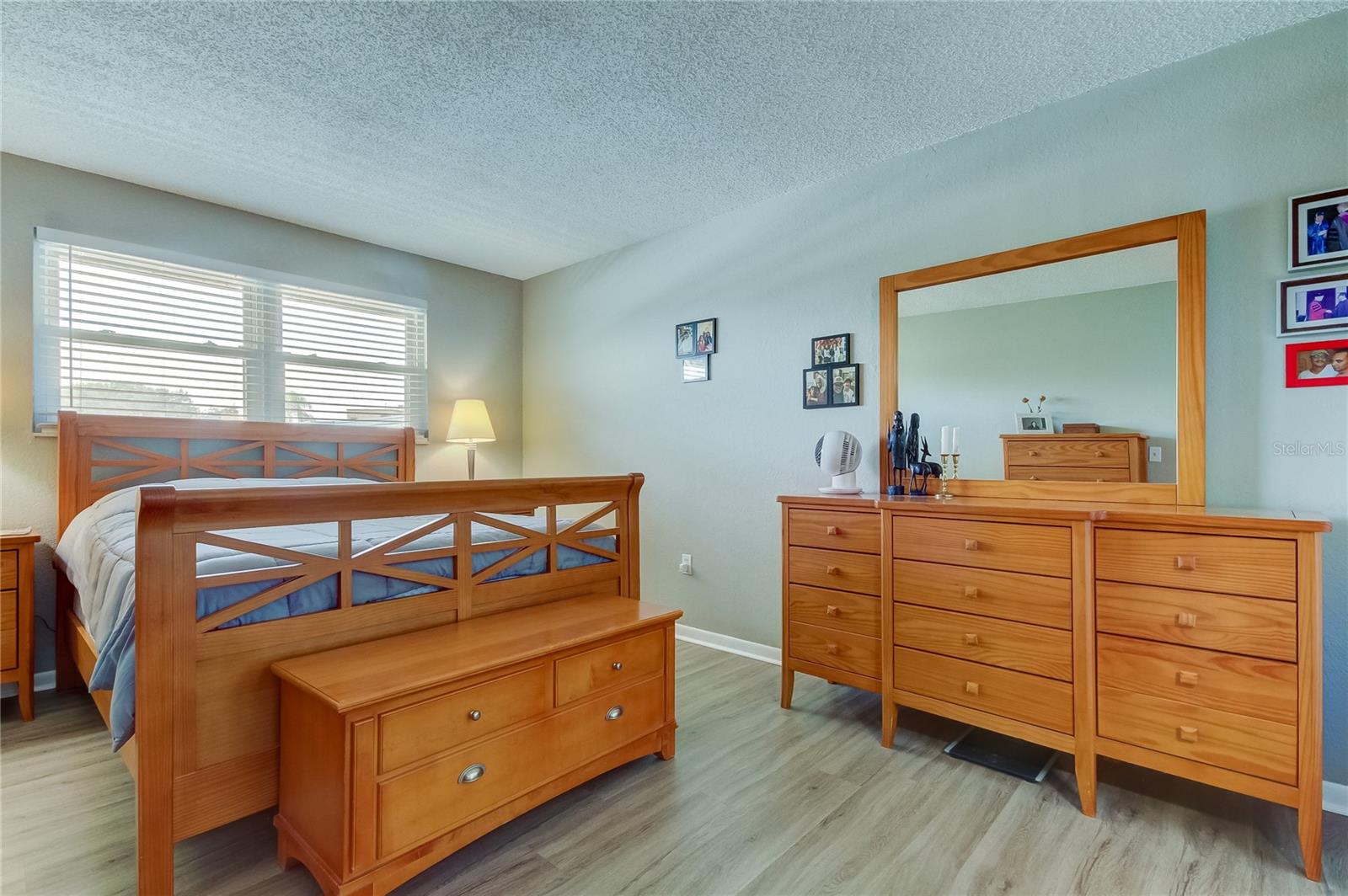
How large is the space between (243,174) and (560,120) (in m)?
1.62

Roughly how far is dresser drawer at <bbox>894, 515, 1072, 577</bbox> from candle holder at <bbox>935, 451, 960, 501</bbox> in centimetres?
43

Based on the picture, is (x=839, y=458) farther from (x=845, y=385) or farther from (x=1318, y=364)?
(x=1318, y=364)

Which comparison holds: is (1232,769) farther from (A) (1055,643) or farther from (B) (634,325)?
(B) (634,325)

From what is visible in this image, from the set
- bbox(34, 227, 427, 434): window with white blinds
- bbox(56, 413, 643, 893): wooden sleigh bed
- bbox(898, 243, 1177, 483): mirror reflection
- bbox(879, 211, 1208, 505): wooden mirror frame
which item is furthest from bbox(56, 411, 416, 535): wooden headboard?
bbox(879, 211, 1208, 505): wooden mirror frame

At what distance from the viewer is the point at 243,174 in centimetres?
296

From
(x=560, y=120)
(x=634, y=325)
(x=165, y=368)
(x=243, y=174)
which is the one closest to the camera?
(x=560, y=120)

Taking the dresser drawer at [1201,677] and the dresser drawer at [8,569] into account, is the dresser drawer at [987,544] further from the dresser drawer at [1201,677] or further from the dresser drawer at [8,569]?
the dresser drawer at [8,569]

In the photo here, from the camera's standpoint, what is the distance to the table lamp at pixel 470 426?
407 centimetres

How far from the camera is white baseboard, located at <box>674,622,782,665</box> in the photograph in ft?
10.6

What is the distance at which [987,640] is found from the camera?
208cm

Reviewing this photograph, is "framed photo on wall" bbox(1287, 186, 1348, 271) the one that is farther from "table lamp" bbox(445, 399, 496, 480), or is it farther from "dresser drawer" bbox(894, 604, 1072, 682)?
"table lamp" bbox(445, 399, 496, 480)

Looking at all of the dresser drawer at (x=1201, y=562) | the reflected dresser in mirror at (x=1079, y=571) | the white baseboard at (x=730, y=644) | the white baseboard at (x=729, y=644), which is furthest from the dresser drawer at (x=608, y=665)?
the dresser drawer at (x=1201, y=562)

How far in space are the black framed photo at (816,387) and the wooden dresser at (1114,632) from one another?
2.39ft

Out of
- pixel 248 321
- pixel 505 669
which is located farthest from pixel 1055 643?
pixel 248 321
